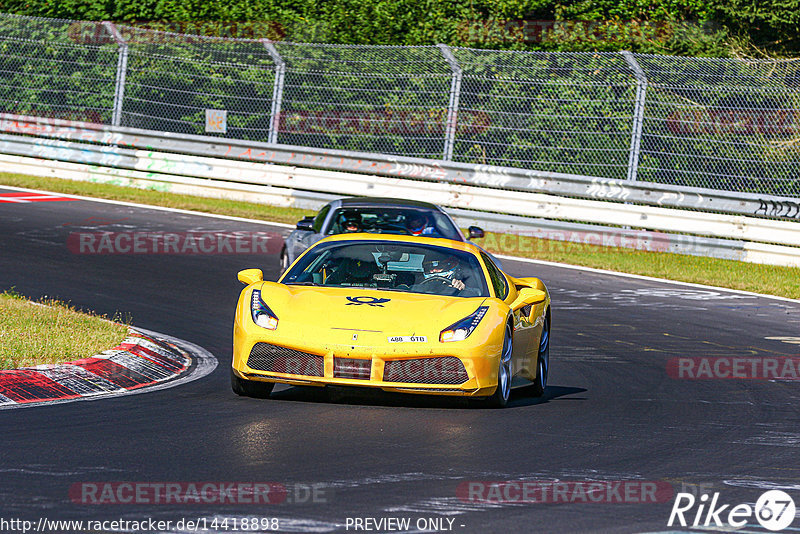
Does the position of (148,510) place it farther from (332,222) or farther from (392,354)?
(332,222)

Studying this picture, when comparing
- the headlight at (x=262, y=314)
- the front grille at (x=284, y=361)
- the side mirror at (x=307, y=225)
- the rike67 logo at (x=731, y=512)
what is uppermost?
the rike67 logo at (x=731, y=512)

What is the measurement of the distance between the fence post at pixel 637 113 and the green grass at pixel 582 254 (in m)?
1.40

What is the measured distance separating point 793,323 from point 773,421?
20.6 ft

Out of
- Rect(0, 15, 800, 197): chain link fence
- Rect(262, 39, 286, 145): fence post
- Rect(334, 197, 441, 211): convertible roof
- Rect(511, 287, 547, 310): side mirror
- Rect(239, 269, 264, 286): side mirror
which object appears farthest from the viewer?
Rect(262, 39, 286, 145): fence post

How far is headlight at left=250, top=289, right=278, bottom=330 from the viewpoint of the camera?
29.6 ft

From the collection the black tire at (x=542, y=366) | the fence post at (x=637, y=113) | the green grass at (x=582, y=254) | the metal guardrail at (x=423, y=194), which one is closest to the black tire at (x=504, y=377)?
the black tire at (x=542, y=366)

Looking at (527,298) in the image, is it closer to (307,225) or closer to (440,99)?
(307,225)

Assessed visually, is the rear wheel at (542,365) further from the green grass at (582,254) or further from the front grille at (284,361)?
the green grass at (582,254)

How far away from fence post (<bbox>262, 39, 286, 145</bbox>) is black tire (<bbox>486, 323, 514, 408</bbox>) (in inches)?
556

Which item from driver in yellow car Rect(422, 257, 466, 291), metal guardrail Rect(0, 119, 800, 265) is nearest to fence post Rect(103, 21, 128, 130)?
metal guardrail Rect(0, 119, 800, 265)

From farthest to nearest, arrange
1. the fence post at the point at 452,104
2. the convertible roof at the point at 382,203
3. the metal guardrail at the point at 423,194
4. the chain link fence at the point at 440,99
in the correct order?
the fence post at the point at 452,104 < the chain link fence at the point at 440,99 < the metal guardrail at the point at 423,194 < the convertible roof at the point at 382,203

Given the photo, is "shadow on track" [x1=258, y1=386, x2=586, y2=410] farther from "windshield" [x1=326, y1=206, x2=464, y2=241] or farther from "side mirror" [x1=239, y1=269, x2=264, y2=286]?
"windshield" [x1=326, y1=206, x2=464, y2=241]

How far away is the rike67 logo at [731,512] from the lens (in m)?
5.99

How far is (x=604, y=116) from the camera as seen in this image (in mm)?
20750
